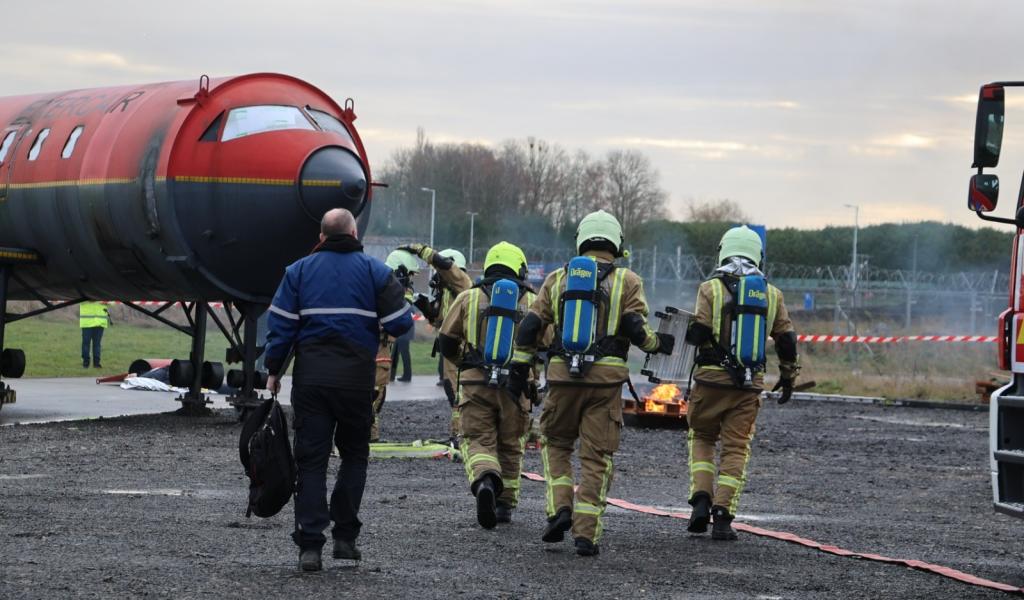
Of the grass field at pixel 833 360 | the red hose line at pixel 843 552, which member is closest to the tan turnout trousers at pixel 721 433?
the red hose line at pixel 843 552

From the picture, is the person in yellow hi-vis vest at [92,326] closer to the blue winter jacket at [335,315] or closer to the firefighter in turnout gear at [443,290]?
the firefighter in turnout gear at [443,290]

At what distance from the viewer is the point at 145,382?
24.0 metres

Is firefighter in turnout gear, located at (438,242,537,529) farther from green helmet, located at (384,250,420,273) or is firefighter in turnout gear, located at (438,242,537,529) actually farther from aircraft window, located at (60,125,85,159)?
aircraft window, located at (60,125,85,159)

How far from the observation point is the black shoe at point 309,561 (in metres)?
7.91

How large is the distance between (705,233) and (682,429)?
2140 inches

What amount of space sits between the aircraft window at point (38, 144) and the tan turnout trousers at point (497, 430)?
32.1ft

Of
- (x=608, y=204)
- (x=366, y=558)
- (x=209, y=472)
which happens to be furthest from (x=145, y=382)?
(x=608, y=204)

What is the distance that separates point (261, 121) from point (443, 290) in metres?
3.23

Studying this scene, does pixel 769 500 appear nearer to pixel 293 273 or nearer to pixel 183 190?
pixel 293 273

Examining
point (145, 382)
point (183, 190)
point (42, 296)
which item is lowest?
point (145, 382)

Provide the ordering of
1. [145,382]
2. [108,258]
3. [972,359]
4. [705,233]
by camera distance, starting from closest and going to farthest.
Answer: [108,258], [145,382], [972,359], [705,233]

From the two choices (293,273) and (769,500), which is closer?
(293,273)

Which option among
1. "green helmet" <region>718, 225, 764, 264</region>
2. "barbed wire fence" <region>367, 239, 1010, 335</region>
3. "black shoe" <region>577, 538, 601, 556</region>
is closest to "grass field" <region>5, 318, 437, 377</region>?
"barbed wire fence" <region>367, 239, 1010, 335</region>

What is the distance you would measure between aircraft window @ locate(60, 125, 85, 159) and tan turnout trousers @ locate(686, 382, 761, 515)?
9952mm
